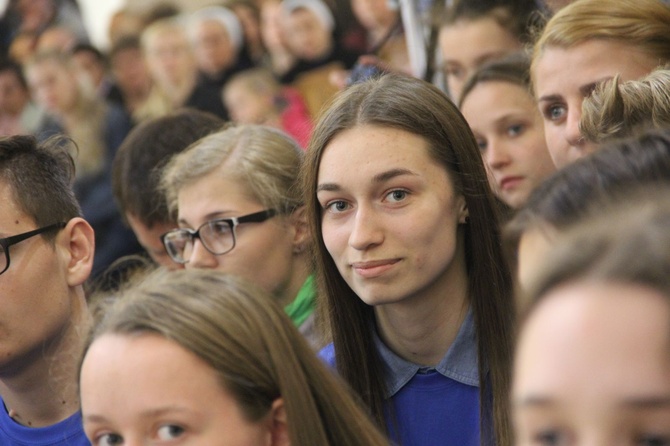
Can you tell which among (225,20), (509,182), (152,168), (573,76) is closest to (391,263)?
(573,76)

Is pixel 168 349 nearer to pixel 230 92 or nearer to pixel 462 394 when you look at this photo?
pixel 462 394

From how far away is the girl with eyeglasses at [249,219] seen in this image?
3.38 m

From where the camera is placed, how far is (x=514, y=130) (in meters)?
3.75

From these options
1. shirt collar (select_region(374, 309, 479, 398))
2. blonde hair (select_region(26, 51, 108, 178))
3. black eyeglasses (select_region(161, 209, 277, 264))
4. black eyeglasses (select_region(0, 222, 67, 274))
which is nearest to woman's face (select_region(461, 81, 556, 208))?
black eyeglasses (select_region(161, 209, 277, 264))

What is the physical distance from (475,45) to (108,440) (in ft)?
9.25

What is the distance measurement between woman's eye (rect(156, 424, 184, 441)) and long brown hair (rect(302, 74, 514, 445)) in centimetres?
91

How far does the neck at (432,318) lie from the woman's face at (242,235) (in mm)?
879

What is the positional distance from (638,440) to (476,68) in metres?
3.15

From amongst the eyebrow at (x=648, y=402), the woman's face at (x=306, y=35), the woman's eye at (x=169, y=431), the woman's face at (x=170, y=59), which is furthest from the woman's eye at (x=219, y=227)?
the woman's face at (x=170, y=59)

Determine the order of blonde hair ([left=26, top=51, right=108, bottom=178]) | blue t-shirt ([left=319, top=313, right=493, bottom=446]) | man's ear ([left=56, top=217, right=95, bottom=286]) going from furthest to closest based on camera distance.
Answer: blonde hair ([left=26, top=51, right=108, bottom=178]) → man's ear ([left=56, top=217, right=95, bottom=286]) → blue t-shirt ([left=319, top=313, right=493, bottom=446])

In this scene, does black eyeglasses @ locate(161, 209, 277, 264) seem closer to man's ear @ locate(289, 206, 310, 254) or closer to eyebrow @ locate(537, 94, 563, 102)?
man's ear @ locate(289, 206, 310, 254)

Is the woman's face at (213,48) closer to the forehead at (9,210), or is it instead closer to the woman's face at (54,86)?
the woman's face at (54,86)

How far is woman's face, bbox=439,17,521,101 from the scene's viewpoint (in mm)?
4180

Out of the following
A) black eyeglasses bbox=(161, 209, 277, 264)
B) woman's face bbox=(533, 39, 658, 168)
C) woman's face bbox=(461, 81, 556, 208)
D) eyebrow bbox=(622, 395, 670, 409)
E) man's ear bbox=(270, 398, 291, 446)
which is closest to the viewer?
eyebrow bbox=(622, 395, 670, 409)
